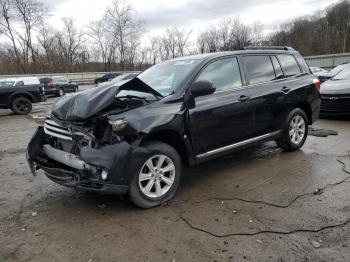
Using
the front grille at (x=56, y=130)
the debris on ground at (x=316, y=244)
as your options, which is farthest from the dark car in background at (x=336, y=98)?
the front grille at (x=56, y=130)

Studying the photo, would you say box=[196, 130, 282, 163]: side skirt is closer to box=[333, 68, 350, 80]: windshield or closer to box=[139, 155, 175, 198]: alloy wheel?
box=[139, 155, 175, 198]: alloy wheel

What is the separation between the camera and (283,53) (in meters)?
6.30

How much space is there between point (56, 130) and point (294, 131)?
13.6 ft

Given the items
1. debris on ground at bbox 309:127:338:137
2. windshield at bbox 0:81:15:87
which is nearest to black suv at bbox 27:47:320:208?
debris on ground at bbox 309:127:338:137

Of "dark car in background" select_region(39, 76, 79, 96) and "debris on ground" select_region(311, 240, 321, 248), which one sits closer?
"debris on ground" select_region(311, 240, 321, 248)

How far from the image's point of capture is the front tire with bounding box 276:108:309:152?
6055 mm

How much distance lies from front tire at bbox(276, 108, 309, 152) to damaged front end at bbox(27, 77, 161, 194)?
10.1 feet

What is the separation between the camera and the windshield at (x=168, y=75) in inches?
184

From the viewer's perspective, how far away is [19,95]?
15.2m

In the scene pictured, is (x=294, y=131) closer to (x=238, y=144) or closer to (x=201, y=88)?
(x=238, y=144)

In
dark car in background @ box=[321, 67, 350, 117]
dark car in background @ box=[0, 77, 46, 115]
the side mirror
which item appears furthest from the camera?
dark car in background @ box=[0, 77, 46, 115]

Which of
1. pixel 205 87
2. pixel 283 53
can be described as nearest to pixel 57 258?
pixel 205 87

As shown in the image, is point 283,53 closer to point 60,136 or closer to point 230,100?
point 230,100

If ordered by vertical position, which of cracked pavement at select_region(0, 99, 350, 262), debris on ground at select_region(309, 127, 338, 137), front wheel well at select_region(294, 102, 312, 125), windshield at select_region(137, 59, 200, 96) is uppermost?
windshield at select_region(137, 59, 200, 96)
